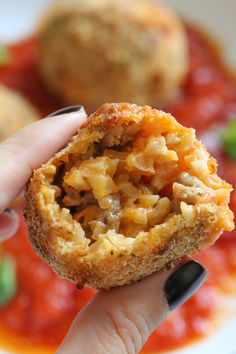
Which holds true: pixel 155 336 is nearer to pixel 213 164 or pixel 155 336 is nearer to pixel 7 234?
pixel 7 234

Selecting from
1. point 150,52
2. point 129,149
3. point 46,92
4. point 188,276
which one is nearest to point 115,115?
point 129,149

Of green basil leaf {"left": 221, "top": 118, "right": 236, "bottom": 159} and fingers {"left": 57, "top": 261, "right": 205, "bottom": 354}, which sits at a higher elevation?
fingers {"left": 57, "top": 261, "right": 205, "bottom": 354}

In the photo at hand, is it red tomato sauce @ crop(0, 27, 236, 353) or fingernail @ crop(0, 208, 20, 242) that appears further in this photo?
red tomato sauce @ crop(0, 27, 236, 353)

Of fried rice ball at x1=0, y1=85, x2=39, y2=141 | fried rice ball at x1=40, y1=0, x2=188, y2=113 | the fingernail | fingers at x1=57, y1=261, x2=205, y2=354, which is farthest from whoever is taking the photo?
fried rice ball at x1=40, y1=0, x2=188, y2=113

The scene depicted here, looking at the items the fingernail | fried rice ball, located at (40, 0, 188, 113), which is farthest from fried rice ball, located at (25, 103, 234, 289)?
fried rice ball, located at (40, 0, 188, 113)

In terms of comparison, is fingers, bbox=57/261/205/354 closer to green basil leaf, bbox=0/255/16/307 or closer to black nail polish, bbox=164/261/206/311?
black nail polish, bbox=164/261/206/311

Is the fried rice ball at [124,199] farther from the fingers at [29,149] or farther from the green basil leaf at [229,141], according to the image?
the green basil leaf at [229,141]

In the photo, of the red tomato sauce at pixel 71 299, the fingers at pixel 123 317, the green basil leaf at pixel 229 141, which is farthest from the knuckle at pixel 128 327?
the green basil leaf at pixel 229 141
